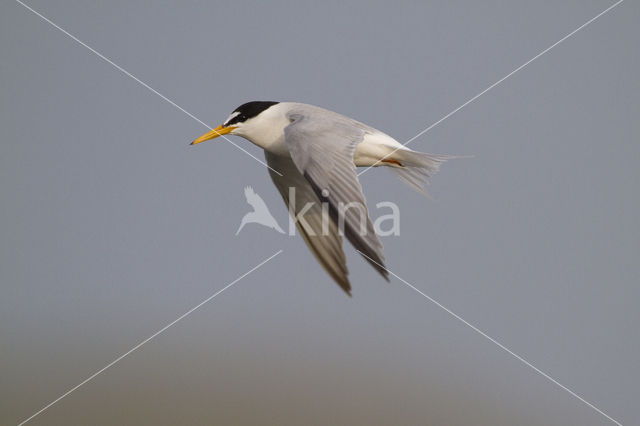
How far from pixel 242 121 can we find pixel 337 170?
4.59 ft

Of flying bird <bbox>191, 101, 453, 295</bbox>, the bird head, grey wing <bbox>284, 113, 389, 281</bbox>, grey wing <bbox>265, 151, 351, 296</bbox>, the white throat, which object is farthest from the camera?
the bird head

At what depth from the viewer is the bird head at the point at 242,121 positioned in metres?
5.36

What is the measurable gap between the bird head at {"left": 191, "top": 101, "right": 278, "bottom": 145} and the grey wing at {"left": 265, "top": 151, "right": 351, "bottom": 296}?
322 millimetres

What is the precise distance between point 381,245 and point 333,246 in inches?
62.0

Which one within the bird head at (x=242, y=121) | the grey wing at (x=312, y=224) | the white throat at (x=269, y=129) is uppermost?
the bird head at (x=242, y=121)

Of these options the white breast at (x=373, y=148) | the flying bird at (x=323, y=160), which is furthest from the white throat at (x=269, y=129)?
the white breast at (x=373, y=148)

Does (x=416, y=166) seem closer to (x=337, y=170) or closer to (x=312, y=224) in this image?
(x=312, y=224)

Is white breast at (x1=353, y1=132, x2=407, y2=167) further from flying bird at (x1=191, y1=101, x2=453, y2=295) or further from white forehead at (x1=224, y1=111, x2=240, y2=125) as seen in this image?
white forehead at (x1=224, y1=111, x2=240, y2=125)

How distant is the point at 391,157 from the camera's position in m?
5.17

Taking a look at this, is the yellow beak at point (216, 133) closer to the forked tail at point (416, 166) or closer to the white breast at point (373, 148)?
the white breast at point (373, 148)

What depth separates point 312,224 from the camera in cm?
550

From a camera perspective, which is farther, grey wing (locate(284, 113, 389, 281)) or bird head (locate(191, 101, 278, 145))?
bird head (locate(191, 101, 278, 145))

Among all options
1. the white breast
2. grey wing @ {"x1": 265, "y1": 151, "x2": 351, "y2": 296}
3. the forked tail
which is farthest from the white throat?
the forked tail

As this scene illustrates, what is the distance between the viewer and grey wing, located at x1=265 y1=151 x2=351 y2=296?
5012 mm
